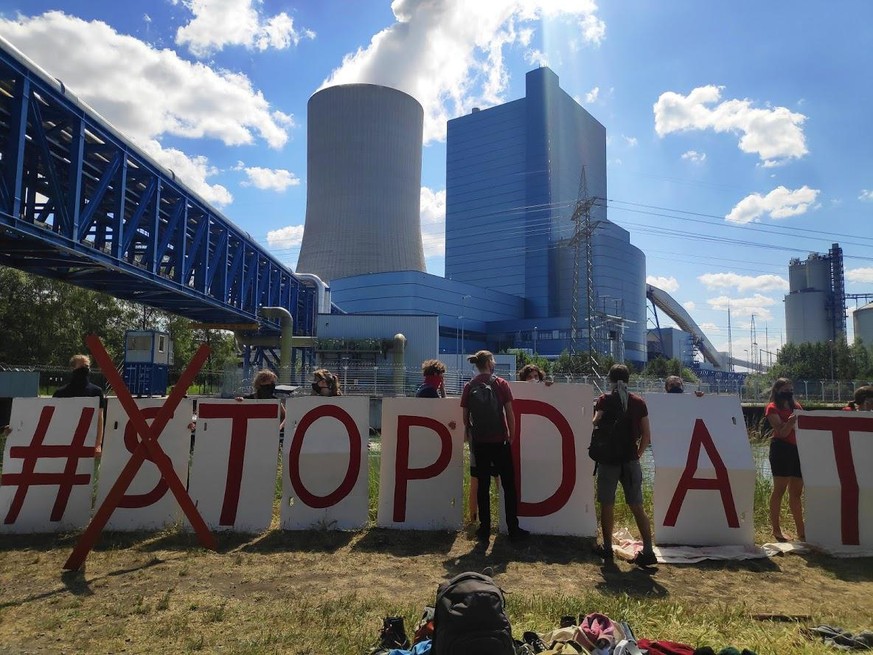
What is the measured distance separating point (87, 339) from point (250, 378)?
2450 cm

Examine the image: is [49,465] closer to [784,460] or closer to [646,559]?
[646,559]

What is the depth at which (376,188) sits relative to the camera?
196 feet

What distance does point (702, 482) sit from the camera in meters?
5.57

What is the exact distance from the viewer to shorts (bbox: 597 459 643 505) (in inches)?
199

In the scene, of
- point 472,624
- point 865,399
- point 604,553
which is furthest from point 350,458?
point 865,399

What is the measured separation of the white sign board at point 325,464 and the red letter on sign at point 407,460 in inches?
12.8

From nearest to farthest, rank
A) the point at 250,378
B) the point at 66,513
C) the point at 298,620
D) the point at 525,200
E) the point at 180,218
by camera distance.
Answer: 1. the point at 298,620
2. the point at 66,513
3. the point at 180,218
4. the point at 250,378
5. the point at 525,200

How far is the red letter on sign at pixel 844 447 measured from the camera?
220 inches

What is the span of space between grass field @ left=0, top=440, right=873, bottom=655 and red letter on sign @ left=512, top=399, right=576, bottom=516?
334 millimetres

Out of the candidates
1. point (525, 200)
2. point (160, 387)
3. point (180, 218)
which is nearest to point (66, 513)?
point (180, 218)

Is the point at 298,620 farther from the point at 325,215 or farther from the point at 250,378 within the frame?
the point at 325,215

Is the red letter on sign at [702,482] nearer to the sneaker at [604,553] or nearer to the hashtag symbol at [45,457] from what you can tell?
the sneaker at [604,553]

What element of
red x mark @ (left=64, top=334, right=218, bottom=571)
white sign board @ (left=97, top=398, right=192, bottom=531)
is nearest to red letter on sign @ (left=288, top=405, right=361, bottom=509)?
red x mark @ (left=64, top=334, right=218, bottom=571)

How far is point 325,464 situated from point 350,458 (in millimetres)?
261
